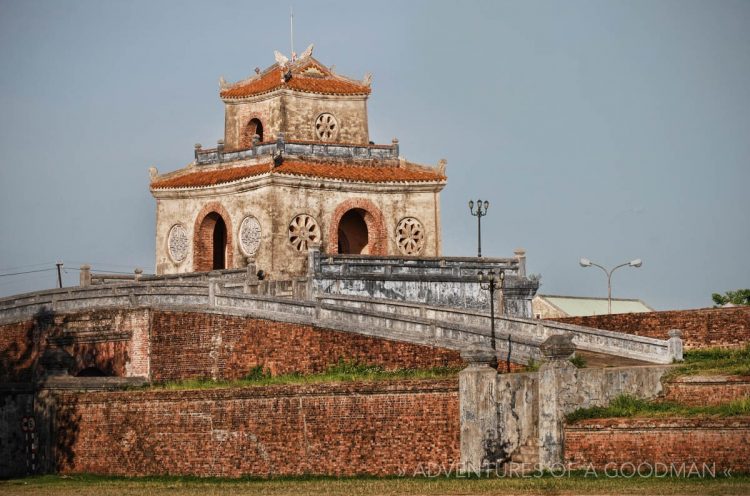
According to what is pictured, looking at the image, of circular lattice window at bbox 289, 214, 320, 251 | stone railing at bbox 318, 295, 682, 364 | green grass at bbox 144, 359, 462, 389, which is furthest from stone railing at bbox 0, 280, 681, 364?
circular lattice window at bbox 289, 214, 320, 251

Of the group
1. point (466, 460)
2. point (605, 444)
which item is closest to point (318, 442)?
point (466, 460)

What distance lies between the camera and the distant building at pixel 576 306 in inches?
2795

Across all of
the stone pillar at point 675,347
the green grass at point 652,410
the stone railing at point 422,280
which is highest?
the stone railing at point 422,280

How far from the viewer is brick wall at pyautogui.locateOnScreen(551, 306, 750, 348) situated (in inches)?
1702

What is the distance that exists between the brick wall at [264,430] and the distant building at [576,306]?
3165cm

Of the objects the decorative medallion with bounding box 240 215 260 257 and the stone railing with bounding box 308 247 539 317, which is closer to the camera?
the stone railing with bounding box 308 247 539 317

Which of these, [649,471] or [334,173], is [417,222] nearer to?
[334,173]

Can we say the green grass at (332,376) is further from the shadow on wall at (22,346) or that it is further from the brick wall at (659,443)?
the shadow on wall at (22,346)

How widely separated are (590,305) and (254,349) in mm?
32141

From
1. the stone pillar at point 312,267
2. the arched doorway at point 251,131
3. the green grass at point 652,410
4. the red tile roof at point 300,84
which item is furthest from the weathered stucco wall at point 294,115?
the green grass at point 652,410

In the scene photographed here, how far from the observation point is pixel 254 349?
147ft

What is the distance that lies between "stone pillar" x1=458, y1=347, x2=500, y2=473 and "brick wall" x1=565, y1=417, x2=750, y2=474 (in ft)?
8.41

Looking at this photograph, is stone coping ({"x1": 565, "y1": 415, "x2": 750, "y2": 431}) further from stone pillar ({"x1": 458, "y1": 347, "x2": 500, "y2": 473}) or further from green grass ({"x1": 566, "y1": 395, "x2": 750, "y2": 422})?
stone pillar ({"x1": 458, "y1": 347, "x2": 500, "y2": 473})

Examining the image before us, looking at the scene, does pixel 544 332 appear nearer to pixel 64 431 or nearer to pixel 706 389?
pixel 706 389
